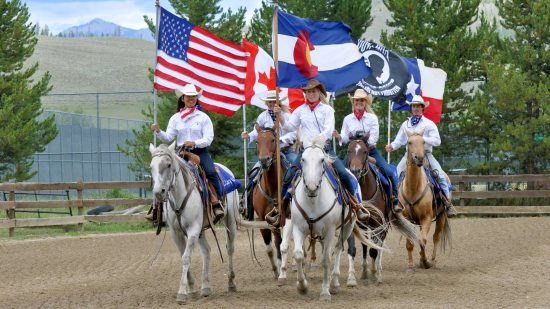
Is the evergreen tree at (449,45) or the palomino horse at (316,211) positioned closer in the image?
the palomino horse at (316,211)

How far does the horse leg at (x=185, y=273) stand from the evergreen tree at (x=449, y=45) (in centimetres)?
2135

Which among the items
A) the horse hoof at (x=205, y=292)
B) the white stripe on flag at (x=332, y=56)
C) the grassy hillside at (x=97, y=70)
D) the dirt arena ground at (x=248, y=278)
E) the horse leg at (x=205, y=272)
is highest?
the grassy hillside at (x=97, y=70)

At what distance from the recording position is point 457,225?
88.2ft

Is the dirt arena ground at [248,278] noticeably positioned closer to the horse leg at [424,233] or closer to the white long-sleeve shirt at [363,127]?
the horse leg at [424,233]

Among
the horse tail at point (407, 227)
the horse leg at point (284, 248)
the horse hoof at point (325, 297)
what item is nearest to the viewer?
the horse hoof at point (325, 297)

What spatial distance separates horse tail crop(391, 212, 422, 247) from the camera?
15115 mm

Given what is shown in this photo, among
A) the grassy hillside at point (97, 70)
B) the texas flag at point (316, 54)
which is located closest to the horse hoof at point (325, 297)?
the texas flag at point (316, 54)

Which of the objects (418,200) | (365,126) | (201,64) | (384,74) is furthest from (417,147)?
(384,74)

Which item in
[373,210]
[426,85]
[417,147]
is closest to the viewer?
[373,210]

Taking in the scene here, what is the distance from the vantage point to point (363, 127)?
14.7 metres

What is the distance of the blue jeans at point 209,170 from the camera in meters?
13.4

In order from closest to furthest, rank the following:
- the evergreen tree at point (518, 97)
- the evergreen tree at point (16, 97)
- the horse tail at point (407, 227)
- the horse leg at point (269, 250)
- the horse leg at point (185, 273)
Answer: the horse leg at point (185, 273), the horse leg at point (269, 250), the horse tail at point (407, 227), the evergreen tree at point (518, 97), the evergreen tree at point (16, 97)

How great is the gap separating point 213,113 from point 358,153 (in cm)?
1932

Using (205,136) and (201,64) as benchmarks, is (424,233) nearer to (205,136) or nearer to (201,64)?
(205,136)
